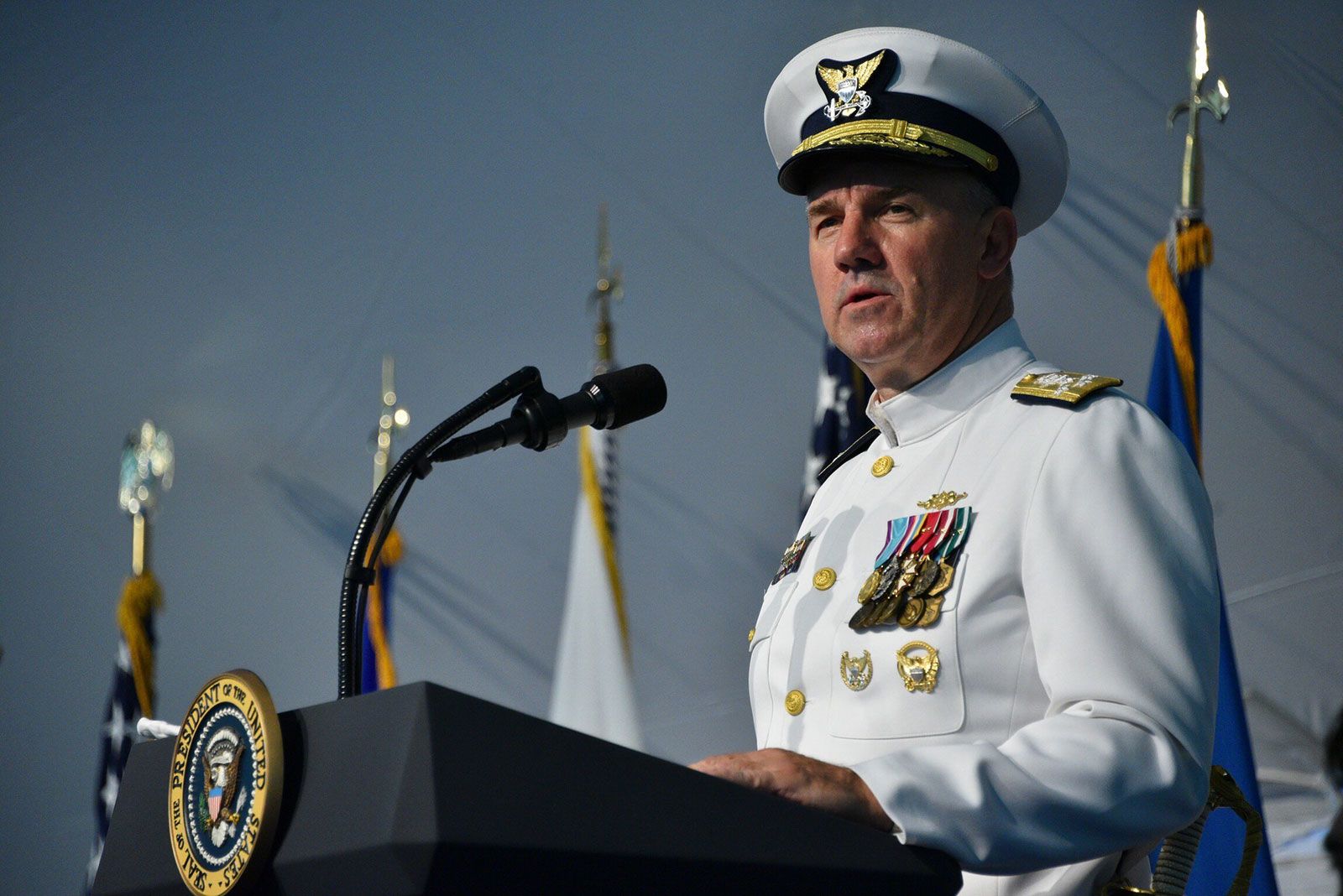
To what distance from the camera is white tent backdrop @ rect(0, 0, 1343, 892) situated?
4.43m

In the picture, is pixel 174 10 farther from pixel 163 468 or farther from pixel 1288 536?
pixel 1288 536

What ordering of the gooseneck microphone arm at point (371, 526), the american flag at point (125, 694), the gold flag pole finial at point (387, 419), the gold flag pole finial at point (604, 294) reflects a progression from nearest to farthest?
the gooseneck microphone arm at point (371, 526), the american flag at point (125, 694), the gold flag pole finial at point (604, 294), the gold flag pole finial at point (387, 419)

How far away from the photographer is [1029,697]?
0.98 meters

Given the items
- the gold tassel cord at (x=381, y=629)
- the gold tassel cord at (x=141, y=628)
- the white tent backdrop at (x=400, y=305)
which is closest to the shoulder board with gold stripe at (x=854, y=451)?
the white tent backdrop at (x=400, y=305)

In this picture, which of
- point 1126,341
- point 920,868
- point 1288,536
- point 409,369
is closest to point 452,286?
point 409,369

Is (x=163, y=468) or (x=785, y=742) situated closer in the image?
(x=785, y=742)

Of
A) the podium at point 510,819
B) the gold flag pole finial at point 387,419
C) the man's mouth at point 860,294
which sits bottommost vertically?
the podium at point 510,819

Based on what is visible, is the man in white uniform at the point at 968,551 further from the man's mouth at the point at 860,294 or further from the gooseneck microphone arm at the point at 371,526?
the gooseneck microphone arm at the point at 371,526

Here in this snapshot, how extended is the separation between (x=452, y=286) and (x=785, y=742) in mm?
4214

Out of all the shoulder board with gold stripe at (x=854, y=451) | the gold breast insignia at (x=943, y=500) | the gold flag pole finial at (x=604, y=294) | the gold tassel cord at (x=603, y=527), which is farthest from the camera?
the gold flag pole finial at (x=604, y=294)

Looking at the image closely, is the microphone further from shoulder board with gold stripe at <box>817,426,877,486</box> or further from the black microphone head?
shoulder board with gold stripe at <box>817,426,877,486</box>

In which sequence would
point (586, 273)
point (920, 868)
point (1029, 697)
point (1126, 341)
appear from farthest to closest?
point (586, 273) → point (1126, 341) → point (1029, 697) → point (920, 868)

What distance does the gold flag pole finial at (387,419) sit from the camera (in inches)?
191

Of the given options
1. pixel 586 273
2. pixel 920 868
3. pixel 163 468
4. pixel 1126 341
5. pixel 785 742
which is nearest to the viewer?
pixel 920 868
